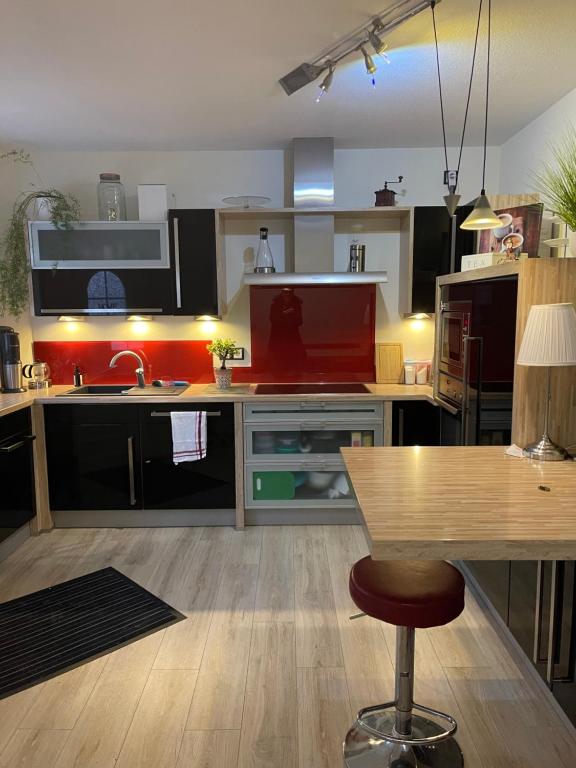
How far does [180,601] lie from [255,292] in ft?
7.16

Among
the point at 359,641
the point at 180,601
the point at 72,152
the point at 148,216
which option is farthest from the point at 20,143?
the point at 359,641

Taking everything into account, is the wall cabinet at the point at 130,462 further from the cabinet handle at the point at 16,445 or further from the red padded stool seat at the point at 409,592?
the red padded stool seat at the point at 409,592

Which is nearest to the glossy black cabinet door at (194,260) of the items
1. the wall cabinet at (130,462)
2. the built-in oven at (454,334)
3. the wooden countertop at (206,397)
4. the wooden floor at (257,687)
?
the wooden countertop at (206,397)

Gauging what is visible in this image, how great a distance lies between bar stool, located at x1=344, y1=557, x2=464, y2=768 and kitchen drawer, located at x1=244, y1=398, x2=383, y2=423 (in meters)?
1.83

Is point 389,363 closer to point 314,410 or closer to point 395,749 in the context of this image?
point 314,410

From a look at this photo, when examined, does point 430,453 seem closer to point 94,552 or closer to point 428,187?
point 94,552

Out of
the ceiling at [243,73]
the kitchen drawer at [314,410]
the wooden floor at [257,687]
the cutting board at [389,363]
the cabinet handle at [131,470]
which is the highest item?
the ceiling at [243,73]

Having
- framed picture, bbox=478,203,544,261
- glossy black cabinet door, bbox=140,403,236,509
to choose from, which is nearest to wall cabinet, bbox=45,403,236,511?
glossy black cabinet door, bbox=140,403,236,509

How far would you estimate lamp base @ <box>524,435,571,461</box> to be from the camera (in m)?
2.02

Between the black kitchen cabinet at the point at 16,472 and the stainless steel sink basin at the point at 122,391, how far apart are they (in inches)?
14.1

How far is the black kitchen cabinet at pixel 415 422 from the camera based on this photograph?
3.51 m

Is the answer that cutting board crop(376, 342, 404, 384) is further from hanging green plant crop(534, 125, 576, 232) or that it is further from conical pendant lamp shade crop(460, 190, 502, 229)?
conical pendant lamp shade crop(460, 190, 502, 229)

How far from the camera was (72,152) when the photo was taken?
386cm

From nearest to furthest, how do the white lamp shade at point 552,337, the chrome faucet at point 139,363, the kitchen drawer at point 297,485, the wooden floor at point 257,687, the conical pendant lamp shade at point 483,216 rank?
the wooden floor at point 257,687
the white lamp shade at point 552,337
the conical pendant lamp shade at point 483,216
the kitchen drawer at point 297,485
the chrome faucet at point 139,363
